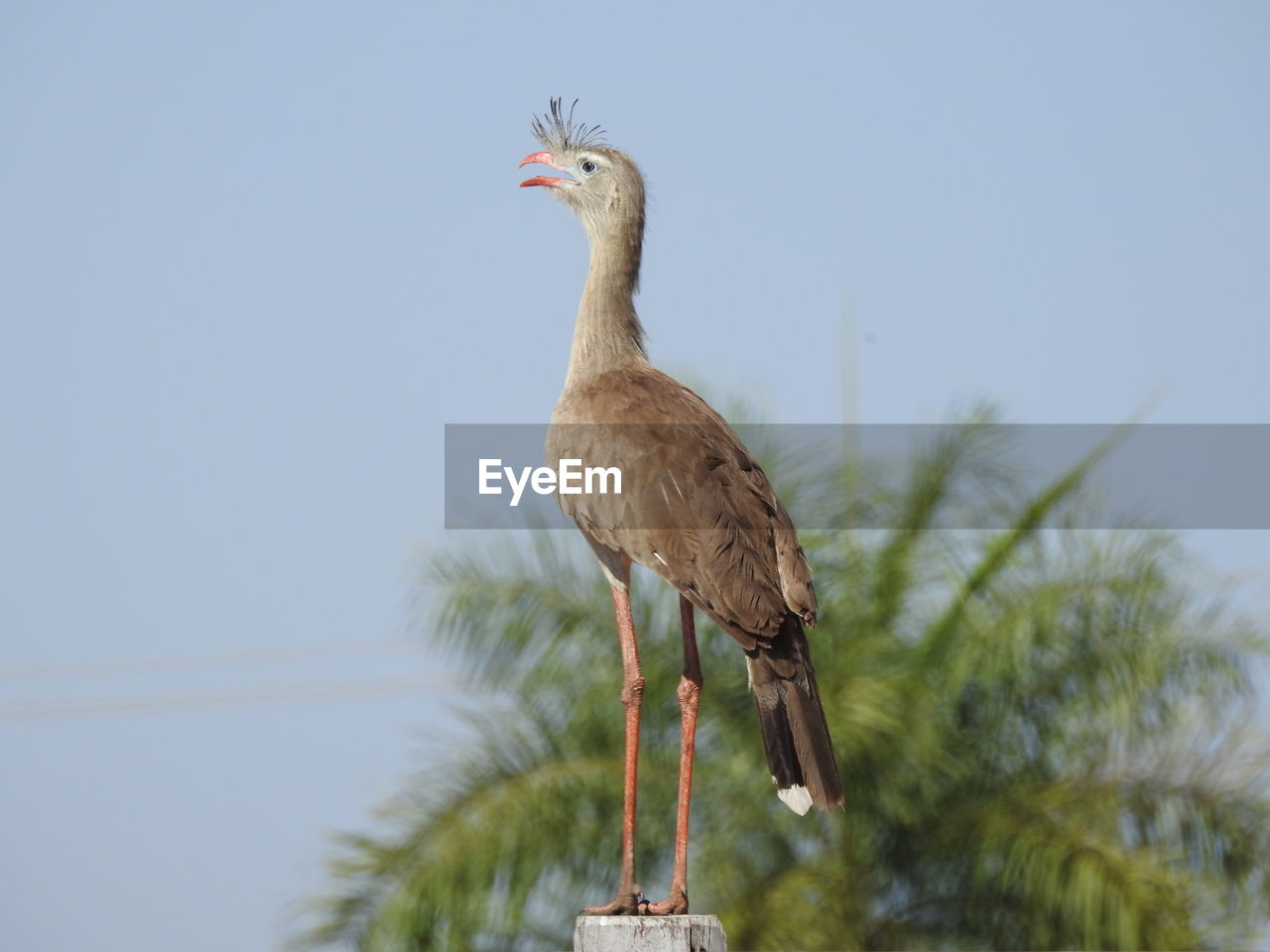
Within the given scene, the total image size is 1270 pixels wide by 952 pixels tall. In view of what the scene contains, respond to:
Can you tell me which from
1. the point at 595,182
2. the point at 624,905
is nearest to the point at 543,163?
the point at 595,182

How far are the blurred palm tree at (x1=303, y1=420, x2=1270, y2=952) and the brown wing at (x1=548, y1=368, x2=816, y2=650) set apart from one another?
3.86m

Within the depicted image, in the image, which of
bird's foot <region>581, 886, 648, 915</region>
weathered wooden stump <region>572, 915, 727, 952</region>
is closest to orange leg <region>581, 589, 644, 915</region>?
bird's foot <region>581, 886, 648, 915</region>

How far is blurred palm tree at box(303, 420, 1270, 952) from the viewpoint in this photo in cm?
962

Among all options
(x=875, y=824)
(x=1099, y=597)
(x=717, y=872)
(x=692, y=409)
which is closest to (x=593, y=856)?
(x=717, y=872)

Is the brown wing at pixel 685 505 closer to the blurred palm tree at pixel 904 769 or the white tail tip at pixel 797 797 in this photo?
the white tail tip at pixel 797 797

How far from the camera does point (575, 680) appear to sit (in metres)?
10.4

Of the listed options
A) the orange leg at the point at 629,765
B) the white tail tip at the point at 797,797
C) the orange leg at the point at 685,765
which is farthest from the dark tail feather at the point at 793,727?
the orange leg at the point at 629,765

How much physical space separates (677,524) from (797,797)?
3.34 ft

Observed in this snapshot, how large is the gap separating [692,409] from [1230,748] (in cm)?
494

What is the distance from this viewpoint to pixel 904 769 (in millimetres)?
9930

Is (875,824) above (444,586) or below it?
below

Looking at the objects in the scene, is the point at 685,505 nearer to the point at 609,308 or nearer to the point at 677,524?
the point at 677,524

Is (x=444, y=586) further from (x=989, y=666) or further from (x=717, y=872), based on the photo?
(x=989, y=666)

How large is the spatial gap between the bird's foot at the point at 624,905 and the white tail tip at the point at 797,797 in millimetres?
578
